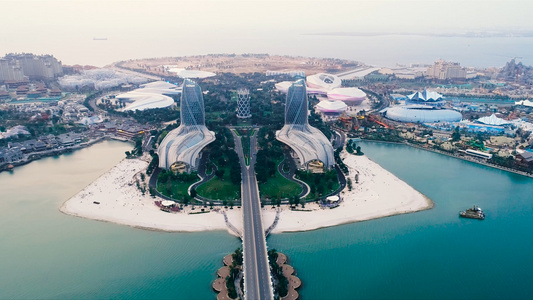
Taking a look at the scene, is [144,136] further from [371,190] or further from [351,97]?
[351,97]

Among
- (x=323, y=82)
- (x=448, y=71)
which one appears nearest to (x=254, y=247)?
(x=323, y=82)

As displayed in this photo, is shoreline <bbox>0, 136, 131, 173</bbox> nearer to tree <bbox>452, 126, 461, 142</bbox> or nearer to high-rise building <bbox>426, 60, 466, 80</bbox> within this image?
tree <bbox>452, 126, 461, 142</bbox>

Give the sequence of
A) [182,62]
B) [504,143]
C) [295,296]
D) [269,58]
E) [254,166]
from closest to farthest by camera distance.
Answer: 1. [295,296]
2. [254,166]
3. [504,143]
4. [182,62]
5. [269,58]

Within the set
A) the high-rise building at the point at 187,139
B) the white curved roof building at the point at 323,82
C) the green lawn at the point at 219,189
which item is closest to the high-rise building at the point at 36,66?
the high-rise building at the point at 187,139

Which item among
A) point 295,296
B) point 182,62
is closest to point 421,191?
point 295,296

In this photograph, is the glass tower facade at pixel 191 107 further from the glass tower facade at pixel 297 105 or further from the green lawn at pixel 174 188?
the green lawn at pixel 174 188
